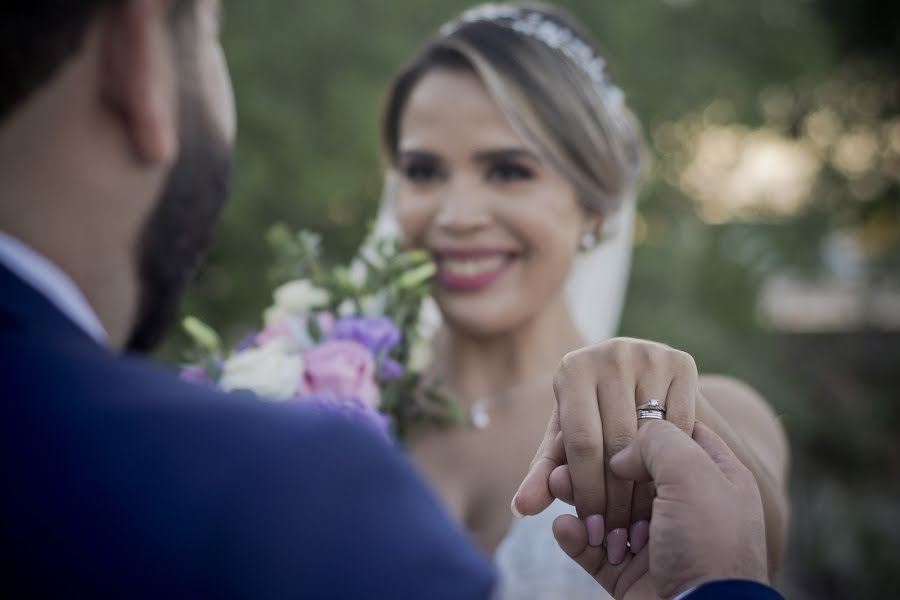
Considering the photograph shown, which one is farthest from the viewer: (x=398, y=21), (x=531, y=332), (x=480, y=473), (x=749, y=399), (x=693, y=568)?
(x=398, y=21)

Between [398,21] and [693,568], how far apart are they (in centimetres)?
667

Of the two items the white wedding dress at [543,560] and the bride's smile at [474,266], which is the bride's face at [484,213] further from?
the white wedding dress at [543,560]

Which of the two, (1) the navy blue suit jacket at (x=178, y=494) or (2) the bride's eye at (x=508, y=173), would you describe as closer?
(1) the navy blue suit jacket at (x=178, y=494)

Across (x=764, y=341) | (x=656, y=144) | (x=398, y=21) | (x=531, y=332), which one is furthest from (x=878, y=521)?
(x=531, y=332)

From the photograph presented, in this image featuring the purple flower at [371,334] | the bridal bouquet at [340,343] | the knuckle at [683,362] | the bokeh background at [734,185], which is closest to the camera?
the knuckle at [683,362]

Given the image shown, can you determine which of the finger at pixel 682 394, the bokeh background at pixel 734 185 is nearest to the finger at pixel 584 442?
the finger at pixel 682 394

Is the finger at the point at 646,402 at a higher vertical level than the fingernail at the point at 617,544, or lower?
higher

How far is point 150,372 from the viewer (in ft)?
2.99

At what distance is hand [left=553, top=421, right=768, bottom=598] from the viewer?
1.13 metres

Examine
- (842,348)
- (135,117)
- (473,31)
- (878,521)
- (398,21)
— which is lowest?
(878,521)

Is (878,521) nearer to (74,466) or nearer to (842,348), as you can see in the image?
(842,348)

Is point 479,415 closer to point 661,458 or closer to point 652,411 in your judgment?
point 652,411

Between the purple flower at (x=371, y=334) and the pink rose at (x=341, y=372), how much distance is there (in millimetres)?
75

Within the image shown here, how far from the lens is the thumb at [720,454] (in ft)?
4.01
